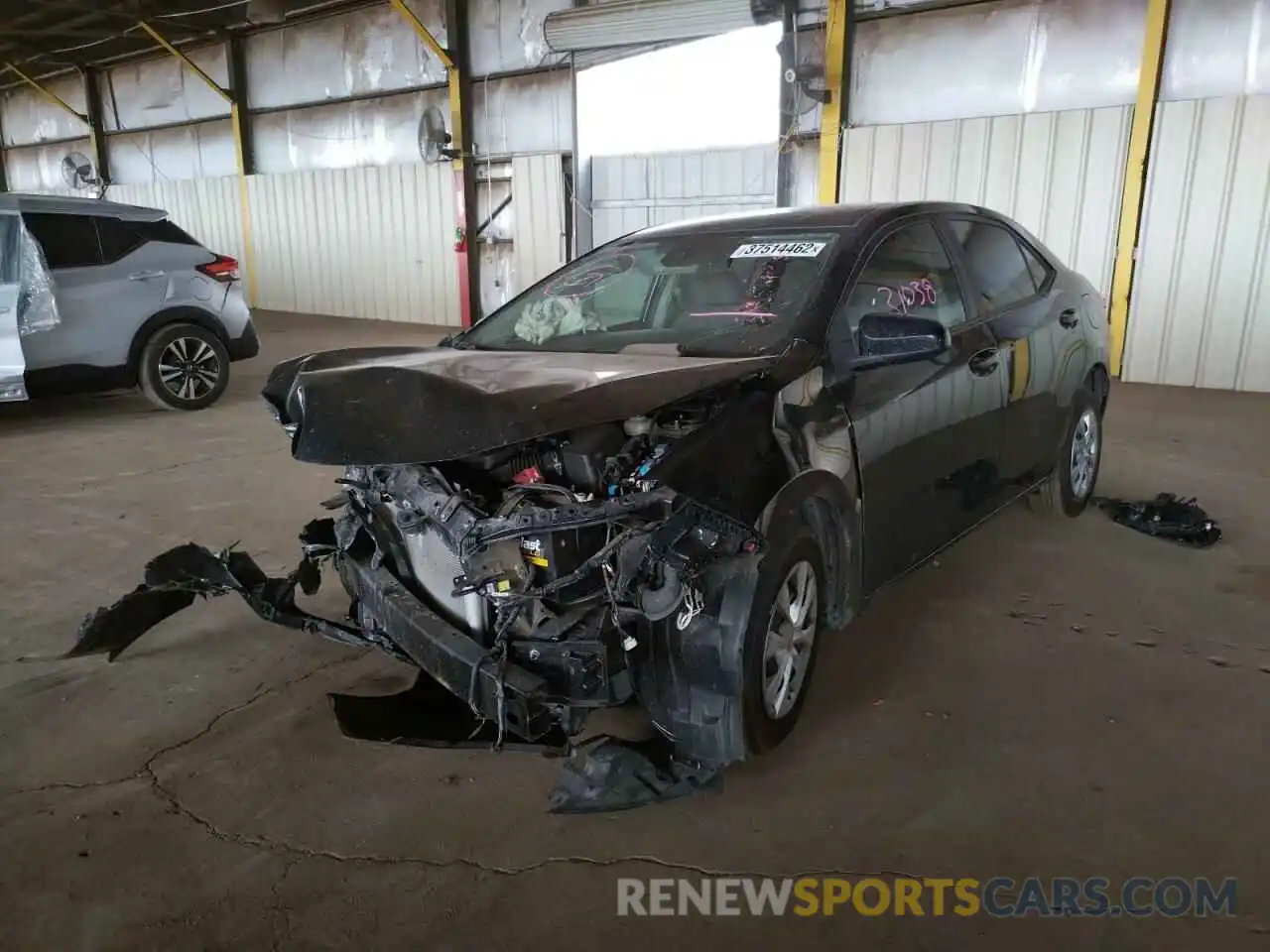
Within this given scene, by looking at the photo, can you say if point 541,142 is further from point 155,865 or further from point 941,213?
point 155,865

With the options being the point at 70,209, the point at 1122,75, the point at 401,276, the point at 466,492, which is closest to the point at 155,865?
the point at 466,492

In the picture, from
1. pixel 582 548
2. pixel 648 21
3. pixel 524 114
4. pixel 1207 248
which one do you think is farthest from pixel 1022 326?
pixel 524 114

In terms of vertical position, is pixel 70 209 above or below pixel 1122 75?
below

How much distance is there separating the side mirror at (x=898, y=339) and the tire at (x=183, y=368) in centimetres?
607

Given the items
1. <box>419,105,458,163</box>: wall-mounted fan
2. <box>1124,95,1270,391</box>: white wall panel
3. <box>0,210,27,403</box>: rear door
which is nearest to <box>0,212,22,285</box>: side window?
<box>0,210,27,403</box>: rear door

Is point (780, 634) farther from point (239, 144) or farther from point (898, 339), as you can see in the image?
point (239, 144)

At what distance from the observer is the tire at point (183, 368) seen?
686 centimetres

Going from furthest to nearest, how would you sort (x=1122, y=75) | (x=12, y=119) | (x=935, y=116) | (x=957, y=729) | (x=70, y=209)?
(x=12, y=119) < (x=935, y=116) < (x=1122, y=75) < (x=70, y=209) < (x=957, y=729)

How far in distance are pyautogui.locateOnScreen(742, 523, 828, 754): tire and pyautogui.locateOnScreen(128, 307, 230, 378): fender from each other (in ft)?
19.9

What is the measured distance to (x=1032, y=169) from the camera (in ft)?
27.2

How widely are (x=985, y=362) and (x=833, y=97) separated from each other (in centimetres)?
687

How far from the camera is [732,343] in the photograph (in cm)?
259

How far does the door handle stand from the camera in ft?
10.1

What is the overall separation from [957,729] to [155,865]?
2.06 m
